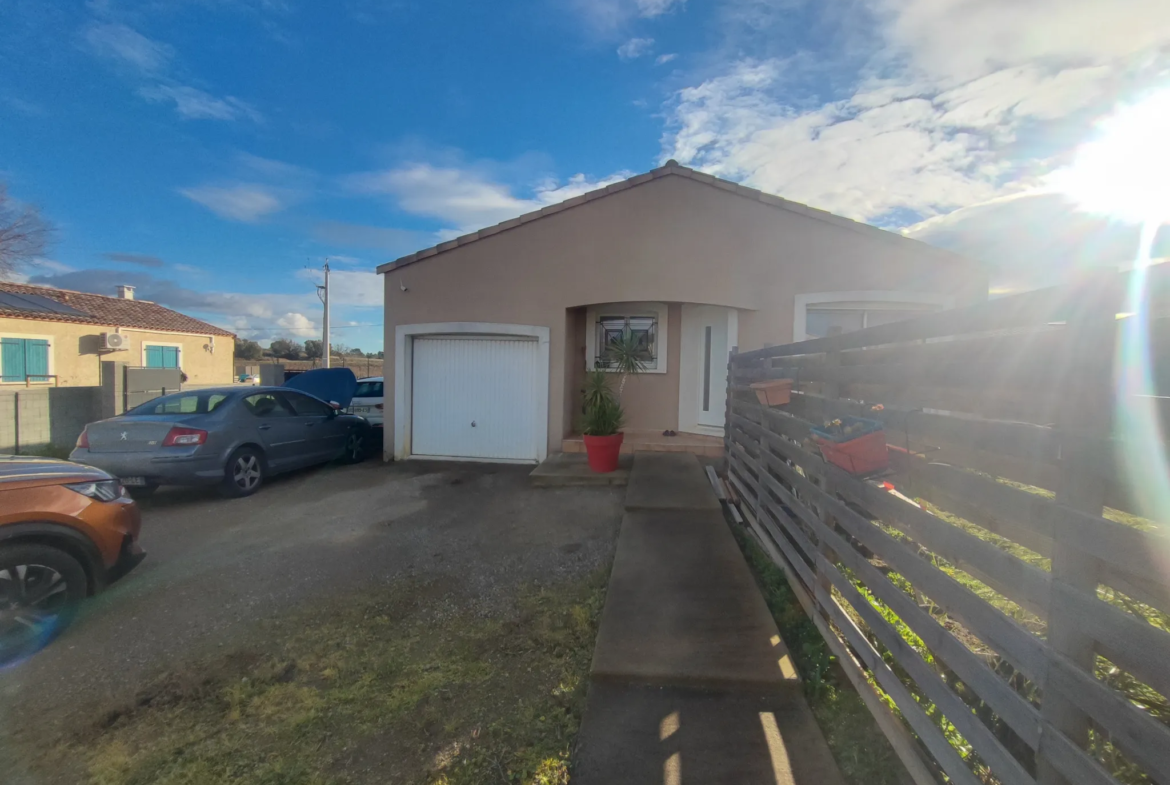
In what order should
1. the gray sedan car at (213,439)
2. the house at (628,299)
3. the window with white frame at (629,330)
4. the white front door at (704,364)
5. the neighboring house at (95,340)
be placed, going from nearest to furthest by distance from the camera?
the gray sedan car at (213,439) < the house at (628,299) < the white front door at (704,364) < the window with white frame at (629,330) < the neighboring house at (95,340)

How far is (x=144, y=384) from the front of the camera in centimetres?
1184

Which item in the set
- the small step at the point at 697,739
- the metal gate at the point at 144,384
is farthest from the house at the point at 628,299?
the metal gate at the point at 144,384

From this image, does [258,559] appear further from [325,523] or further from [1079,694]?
[1079,694]

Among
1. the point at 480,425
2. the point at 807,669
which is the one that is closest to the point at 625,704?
Result: the point at 807,669

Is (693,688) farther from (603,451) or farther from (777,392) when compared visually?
(603,451)

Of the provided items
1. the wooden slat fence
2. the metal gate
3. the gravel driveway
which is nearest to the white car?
the gravel driveway

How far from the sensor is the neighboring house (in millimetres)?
17203

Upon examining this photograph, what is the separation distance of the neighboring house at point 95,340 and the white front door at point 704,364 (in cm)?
1453

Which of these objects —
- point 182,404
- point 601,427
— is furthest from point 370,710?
point 182,404

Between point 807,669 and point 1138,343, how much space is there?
227 centimetres

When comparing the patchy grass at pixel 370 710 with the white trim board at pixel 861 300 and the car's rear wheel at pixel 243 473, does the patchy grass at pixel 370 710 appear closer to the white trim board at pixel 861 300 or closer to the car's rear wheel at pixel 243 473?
the car's rear wheel at pixel 243 473

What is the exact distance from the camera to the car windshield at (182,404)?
6.88 m

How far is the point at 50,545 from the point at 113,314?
23.0 metres

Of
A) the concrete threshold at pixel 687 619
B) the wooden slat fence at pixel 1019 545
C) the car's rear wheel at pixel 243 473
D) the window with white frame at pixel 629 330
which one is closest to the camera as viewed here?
the wooden slat fence at pixel 1019 545
